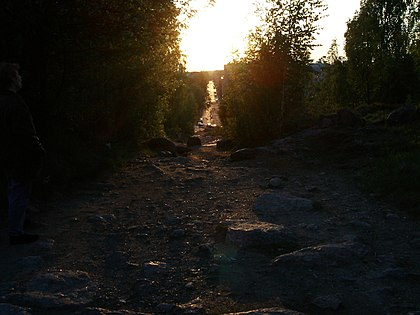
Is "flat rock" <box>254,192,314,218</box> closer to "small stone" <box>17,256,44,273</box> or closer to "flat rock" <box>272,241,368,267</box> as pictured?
"flat rock" <box>272,241,368,267</box>

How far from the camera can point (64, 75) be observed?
9.57 metres

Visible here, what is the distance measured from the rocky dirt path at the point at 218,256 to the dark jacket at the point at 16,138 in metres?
1.14

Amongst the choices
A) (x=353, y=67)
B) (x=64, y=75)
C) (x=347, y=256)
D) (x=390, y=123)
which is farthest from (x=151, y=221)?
(x=353, y=67)

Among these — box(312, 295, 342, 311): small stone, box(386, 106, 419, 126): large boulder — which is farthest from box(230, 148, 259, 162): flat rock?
box(312, 295, 342, 311): small stone

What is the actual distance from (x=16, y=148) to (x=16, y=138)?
14 cm

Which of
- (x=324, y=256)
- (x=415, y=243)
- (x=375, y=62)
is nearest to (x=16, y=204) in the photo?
(x=324, y=256)

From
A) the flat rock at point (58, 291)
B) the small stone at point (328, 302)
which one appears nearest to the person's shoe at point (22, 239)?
the flat rock at point (58, 291)

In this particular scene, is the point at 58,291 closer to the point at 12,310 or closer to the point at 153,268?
the point at 12,310

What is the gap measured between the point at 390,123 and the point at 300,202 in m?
9.49

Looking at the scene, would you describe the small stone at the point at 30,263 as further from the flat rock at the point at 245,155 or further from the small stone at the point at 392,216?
the flat rock at the point at 245,155

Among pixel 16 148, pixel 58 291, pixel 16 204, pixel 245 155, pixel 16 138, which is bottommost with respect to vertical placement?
pixel 245 155

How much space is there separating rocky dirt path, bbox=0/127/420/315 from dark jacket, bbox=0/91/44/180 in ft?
3.73

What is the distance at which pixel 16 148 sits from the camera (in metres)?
6.09

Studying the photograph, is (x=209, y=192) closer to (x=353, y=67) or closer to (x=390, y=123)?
(x=390, y=123)
